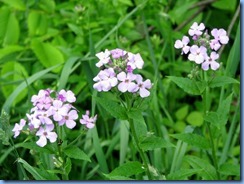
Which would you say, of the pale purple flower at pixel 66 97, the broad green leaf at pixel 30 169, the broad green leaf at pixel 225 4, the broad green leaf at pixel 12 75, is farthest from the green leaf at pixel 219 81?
the broad green leaf at pixel 225 4

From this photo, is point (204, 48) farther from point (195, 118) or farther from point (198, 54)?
point (195, 118)

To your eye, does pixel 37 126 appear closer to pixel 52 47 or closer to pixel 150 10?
pixel 52 47

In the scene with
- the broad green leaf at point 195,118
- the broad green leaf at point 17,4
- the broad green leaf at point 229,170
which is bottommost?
the broad green leaf at point 195,118

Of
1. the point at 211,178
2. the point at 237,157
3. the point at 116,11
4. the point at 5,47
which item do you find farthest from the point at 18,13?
the point at 211,178

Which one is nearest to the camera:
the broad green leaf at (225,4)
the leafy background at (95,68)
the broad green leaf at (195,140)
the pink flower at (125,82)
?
the pink flower at (125,82)

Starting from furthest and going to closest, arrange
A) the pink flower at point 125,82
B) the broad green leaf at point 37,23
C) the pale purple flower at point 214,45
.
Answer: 1. the broad green leaf at point 37,23
2. the pale purple flower at point 214,45
3. the pink flower at point 125,82

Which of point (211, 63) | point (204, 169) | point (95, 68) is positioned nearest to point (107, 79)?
point (211, 63)

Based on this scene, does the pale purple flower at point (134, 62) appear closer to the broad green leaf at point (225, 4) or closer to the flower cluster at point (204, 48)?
the flower cluster at point (204, 48)
